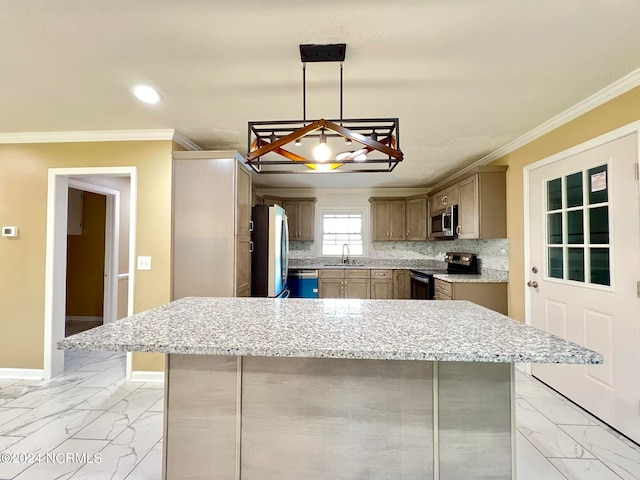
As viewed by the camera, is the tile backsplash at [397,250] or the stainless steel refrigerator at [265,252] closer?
the stainless steel refrigerator at [265,252]

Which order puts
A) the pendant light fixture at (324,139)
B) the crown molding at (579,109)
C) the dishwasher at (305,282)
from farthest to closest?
the dishwasher at (305,282)
the crown molding at (579,109)
the pendant light fixture at (324,139)

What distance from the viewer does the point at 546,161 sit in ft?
8.56

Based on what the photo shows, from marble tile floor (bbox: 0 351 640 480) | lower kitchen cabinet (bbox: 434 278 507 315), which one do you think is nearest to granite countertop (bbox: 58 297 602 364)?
marble tile floor (bbox: 0 351 640 480)

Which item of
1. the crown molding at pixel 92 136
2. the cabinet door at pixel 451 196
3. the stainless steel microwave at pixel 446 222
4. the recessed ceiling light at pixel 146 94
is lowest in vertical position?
the stainless steel microwave at pixel 446 222

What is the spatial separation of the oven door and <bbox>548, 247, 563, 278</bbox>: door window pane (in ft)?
4.71

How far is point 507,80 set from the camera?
189 centimetres

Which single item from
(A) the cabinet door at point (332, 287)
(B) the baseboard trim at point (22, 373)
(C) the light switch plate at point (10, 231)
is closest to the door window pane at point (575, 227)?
(A) the cabinet door at point (332, 287)

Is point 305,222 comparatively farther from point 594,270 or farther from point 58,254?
point 594,270

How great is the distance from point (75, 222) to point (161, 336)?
185 inches

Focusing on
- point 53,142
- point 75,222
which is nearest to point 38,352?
point 53,142

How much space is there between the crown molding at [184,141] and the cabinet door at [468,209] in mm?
3006

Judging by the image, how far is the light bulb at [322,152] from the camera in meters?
1.44

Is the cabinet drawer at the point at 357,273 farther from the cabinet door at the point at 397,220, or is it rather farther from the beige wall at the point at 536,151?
the beige wall at the point at 536,151

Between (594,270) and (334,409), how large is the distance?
2.21 metres
